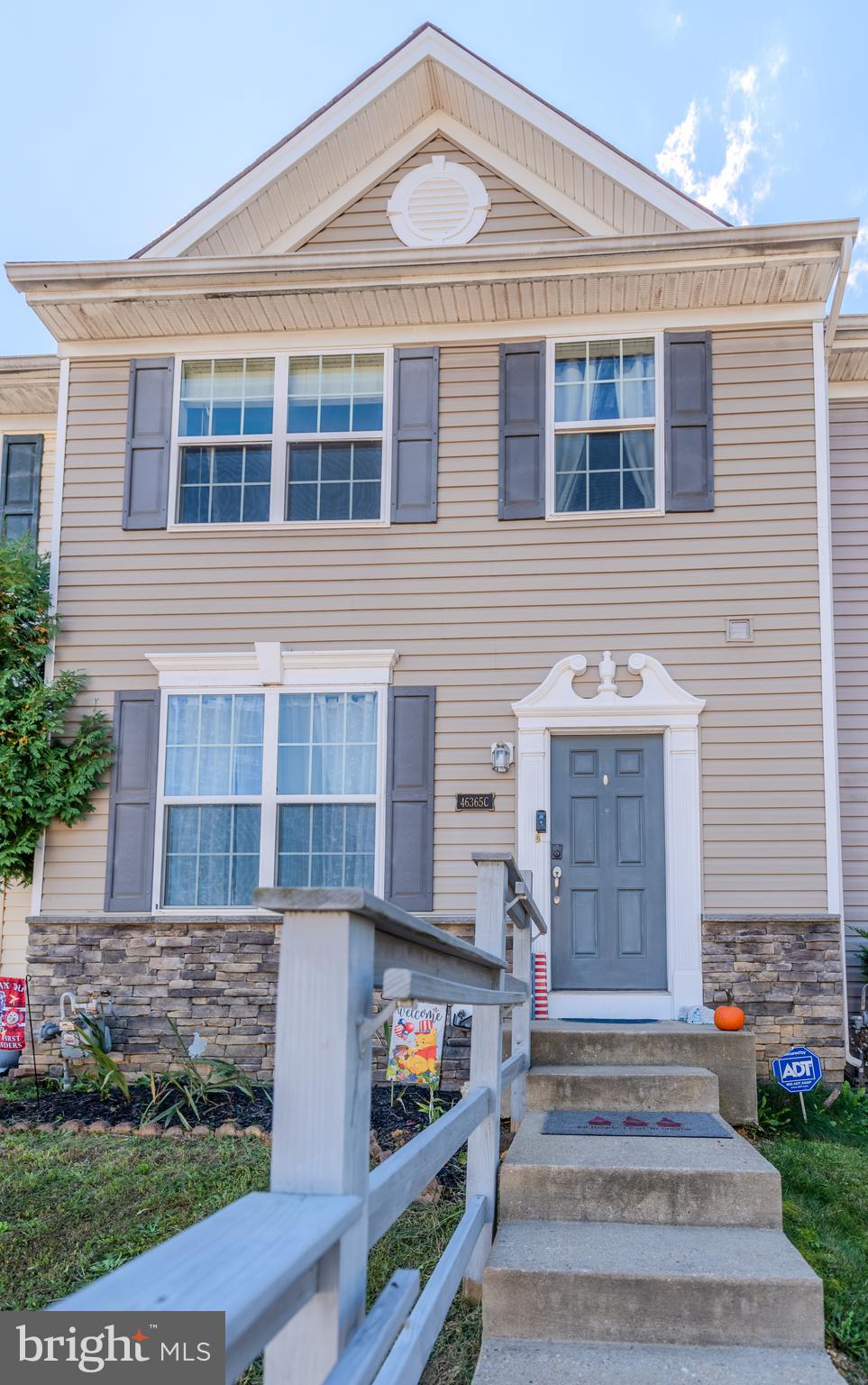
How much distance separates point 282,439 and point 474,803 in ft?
8.96

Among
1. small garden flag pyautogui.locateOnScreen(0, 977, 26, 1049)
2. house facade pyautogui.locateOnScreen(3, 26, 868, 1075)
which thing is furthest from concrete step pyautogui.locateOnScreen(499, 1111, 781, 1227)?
small garden flag pyautogui.locateOnScreen(0, 977, 26, 1049)

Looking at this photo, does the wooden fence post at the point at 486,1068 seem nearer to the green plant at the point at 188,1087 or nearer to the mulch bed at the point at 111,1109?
the mulch bed at the point at 111,1109

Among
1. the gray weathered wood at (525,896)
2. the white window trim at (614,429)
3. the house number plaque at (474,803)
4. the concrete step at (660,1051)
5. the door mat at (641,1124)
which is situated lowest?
the door mat at (641,1124)

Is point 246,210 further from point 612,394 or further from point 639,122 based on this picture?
point 639,122

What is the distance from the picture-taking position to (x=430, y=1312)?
8.08 feet

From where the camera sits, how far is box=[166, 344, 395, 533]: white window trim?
776 cm

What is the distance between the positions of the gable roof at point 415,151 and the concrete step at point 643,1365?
653 centimetres

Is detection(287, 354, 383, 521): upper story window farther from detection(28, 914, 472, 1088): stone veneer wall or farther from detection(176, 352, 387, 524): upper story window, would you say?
detection(28, 914, 472, 1088): stone veneer wall

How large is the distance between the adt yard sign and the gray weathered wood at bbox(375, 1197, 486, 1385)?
9.57 feet

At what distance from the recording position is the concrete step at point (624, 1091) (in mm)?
4938

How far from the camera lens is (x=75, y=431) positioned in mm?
8102

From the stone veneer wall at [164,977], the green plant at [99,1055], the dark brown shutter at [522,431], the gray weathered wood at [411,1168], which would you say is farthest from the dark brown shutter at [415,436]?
the gray weathered wood at [411,1168]

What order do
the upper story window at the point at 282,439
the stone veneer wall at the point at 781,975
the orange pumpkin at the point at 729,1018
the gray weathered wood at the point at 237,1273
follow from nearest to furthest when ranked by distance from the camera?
the gray weathered wood at the point at 237,1273, the orange pumpkin at the point at 729,1018, the stone veneer wall at the point at 781,975, the upper story window at the point at 282,439

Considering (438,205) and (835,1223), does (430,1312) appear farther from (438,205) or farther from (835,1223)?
(438,205)
